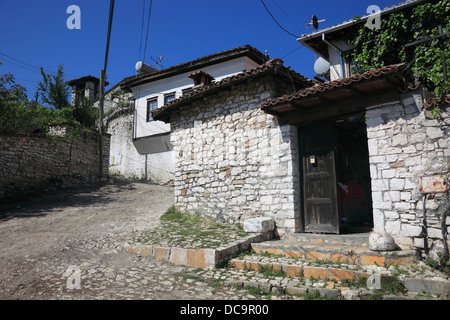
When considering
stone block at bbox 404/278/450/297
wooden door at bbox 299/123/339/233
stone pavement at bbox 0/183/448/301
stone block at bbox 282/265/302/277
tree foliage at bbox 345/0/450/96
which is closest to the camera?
stone block at bbox 404/278/450/297

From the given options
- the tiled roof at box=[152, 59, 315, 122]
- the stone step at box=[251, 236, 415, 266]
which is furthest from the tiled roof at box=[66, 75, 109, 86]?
the stone step at box=[251, 236, 415, 266]

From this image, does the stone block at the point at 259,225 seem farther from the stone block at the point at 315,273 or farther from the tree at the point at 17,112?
the tree at the point at 17,112

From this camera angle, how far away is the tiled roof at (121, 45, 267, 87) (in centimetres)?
1595

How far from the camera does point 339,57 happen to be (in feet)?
33.2

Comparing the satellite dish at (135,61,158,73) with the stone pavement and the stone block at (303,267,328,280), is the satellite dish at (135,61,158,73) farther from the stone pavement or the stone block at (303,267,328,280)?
the stone block at (303,267,328,280)

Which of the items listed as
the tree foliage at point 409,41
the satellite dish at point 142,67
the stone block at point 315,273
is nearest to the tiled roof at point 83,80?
the satellite dish at point 142,67

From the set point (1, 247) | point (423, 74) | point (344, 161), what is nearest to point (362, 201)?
point (344, 161)

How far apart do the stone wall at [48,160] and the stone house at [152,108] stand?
331 centimetres

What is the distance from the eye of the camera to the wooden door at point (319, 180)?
6560mm

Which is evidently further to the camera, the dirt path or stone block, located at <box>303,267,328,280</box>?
the dirt path

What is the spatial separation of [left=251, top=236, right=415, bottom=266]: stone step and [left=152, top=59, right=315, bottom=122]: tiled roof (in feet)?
12.7

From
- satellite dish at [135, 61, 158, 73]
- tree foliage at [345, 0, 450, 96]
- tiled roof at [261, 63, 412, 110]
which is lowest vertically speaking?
tiled roof at [261, 63, 412, 110]

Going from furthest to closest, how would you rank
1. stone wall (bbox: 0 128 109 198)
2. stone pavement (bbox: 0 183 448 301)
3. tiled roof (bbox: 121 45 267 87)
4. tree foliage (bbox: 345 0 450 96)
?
tiled roof (bbox: 121 45 267 87) → stone wall (bbox: 0 128 109 198) → tree foliage (bbox: 345 0 450 96) → stone pavement (bbox: 0 183 448 301)

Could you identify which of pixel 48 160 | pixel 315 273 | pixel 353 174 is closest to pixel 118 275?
pixel 315 273
